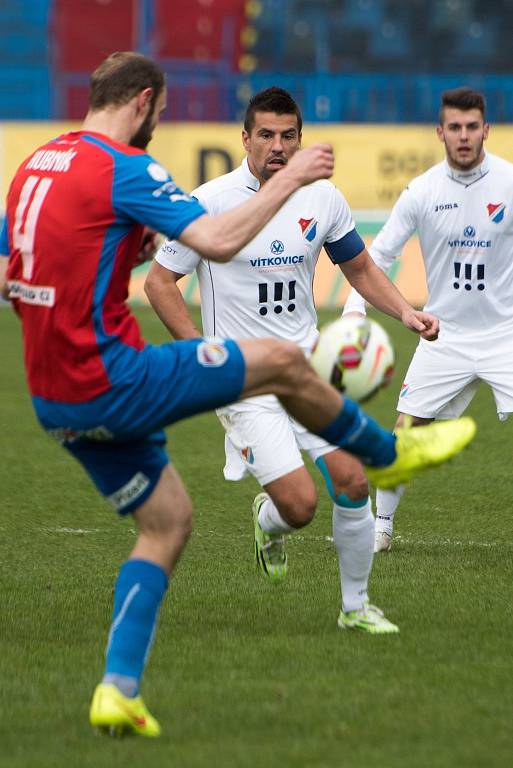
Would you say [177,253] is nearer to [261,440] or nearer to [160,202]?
[261,440]

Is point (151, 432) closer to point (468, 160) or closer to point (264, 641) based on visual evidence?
point (264, 641)

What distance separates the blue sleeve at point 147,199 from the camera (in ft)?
13.8

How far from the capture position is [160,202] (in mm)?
4215

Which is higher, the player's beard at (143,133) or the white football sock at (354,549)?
the player's beard at (143,133)

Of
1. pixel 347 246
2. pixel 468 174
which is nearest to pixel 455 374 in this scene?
pixel 468 174

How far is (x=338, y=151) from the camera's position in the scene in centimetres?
2150

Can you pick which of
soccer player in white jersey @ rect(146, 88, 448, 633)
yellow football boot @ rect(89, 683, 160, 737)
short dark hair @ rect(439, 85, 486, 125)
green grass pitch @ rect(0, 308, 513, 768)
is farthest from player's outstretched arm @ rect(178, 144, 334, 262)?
short dark hair @ rect(439, 85, 486, 125)

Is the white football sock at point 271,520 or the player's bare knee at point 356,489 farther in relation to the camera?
the white football sock at point 271,520

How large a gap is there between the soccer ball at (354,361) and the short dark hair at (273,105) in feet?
5.40

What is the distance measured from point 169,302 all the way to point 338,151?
15.7 m

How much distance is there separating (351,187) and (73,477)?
41.6 feet

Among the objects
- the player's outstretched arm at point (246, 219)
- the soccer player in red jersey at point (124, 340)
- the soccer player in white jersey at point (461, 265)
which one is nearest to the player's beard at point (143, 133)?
the soccer player in red jersey at point (124, 340)

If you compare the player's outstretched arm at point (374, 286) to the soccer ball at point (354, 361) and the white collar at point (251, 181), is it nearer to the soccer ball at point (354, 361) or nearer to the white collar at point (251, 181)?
the white collar at point (251, 181)

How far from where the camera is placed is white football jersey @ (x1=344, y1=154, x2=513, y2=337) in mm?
7566
